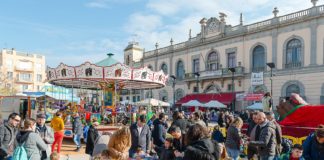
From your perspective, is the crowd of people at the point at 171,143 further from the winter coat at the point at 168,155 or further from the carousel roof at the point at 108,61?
the carousel roof at the point at 108,61

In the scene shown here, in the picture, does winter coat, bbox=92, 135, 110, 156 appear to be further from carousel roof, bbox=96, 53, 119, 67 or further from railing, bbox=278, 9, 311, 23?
railing, bbox=278, 9, 311, 23

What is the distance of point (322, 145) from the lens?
4738 millimetres

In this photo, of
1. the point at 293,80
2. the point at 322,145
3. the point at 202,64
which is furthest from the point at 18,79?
the point at 322,145

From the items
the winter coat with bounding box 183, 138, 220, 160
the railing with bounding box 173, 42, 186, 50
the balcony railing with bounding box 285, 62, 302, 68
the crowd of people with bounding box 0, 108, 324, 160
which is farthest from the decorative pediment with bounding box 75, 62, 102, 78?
the railing with bounding box 173, 42, 186, 50

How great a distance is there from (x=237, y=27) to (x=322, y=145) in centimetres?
2718

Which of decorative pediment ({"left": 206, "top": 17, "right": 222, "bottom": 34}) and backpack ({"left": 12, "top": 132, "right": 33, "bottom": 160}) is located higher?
decorative pediment ({"left": 206, "top": 17, "right": 222, "bottom": 34})

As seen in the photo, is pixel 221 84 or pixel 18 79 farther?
pixel 18 79

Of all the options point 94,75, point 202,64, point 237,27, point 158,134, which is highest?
point 237,27

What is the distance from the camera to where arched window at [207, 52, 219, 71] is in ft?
107

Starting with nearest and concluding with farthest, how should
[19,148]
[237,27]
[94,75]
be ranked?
1. [19,148]
2. [94,75]
3. [237,27]

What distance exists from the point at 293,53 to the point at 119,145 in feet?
84.1

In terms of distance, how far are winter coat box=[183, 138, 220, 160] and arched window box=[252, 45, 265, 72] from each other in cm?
2632

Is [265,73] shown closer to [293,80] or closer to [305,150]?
[293,80]

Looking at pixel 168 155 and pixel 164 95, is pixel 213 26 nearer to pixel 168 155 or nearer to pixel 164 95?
pixel 164 95
